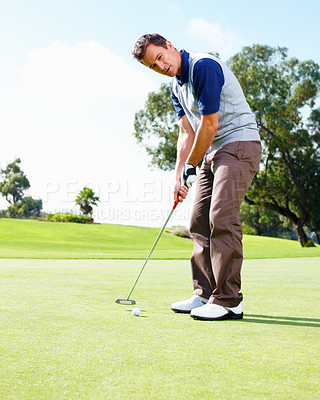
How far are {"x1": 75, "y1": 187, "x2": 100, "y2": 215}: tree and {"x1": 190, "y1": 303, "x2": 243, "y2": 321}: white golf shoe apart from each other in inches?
2140

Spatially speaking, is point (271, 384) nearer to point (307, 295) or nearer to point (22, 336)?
point (22, 336)

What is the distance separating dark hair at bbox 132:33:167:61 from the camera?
11.9 feet

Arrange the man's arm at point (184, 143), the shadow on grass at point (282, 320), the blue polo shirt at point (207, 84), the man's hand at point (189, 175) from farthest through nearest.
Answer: the man's arm at point (184, 143) → the man's hand at point (189, 175) → the blue polo shirt at point (207, 84) → the shadow on grass at point (282, 320)

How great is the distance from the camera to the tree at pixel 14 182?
249 feet

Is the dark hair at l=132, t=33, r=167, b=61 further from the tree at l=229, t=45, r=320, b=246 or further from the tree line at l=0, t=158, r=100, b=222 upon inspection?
the tree line at l=0, t=158, r=100, b=222

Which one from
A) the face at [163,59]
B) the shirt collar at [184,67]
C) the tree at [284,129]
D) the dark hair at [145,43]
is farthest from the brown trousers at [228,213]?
the tree at [284,129]

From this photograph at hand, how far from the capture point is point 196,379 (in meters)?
1.74

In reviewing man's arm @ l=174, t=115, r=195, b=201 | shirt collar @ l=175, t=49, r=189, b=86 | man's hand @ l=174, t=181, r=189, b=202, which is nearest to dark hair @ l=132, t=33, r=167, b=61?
shirt collar @ l=175, t=49, r=189, b=86

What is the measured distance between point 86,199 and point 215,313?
55.1 meters

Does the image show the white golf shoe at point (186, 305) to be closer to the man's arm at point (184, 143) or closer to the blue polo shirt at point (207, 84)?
the man's arm at point (184, 143)

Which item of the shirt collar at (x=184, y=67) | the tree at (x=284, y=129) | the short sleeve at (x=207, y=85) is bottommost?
the short sleeve at (x=207, y=85)

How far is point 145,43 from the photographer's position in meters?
3.63

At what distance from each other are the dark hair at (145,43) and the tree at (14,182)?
7513cm

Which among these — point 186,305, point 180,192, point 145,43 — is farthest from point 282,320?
point 145,43
